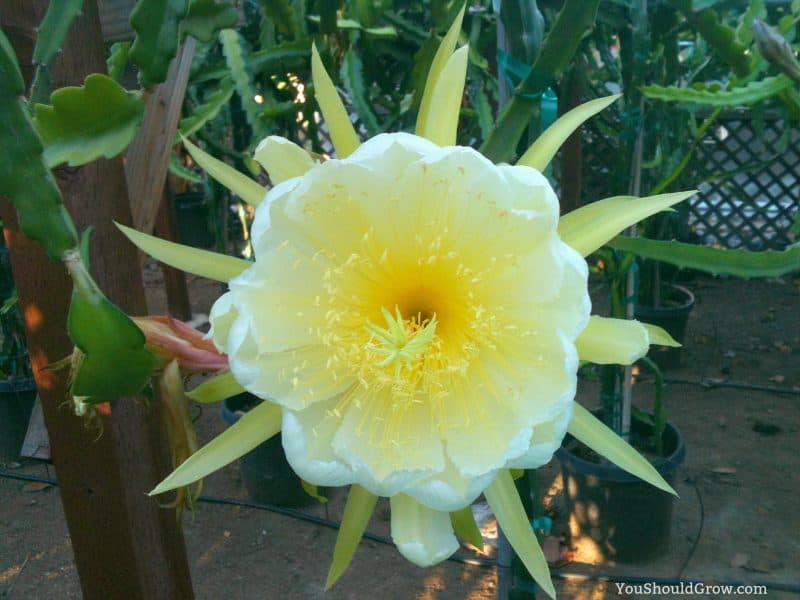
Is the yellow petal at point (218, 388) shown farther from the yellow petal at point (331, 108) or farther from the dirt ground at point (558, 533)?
the dirt ground at point (558, 533)

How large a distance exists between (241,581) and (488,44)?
139 centimetres

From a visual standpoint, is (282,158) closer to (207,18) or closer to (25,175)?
(25,175)

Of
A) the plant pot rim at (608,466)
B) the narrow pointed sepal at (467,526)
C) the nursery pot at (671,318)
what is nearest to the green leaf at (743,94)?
the plant pot rim at (608,466)

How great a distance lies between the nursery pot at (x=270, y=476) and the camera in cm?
197

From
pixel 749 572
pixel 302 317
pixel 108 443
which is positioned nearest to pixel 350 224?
pixel 302 317

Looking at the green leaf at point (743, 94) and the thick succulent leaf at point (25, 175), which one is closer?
the thick succulent leaf at point (25, 175)

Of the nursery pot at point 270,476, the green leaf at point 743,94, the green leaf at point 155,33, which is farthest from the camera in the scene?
the nursery pot at point 270,476

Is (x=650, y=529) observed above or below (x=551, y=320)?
below

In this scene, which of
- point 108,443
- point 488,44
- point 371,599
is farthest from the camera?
point 488,44

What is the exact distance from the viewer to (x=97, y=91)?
0.58 m

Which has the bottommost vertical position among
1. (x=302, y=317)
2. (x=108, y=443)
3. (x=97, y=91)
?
(x=108, y=443)

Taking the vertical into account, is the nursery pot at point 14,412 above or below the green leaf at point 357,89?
below

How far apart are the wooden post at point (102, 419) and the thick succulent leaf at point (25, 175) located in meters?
0.22

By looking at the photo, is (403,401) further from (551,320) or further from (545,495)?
(545,495)
